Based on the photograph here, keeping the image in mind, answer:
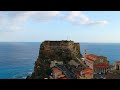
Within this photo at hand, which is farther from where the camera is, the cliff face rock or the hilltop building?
the hilltop building

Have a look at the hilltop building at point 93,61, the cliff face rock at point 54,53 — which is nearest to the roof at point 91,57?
the hilltop building at point 93,61

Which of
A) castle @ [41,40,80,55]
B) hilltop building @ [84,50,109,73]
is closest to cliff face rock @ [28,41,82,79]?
castle @ [41,40,80,55]

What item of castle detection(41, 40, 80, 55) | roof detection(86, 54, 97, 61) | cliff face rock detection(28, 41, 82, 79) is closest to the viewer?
cliff face rock detection(28, 41, 82, 79)

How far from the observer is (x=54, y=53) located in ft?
8.45

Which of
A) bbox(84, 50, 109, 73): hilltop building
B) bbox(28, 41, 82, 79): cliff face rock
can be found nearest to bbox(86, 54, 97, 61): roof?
bbox(84, 50, 109, 73): hilltop building

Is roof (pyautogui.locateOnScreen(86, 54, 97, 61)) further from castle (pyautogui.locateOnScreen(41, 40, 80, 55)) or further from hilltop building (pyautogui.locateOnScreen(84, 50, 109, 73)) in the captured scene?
castle (pyautogui.locateOnScreen(41, 40, 80, 55))

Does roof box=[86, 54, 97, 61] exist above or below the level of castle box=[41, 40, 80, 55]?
below

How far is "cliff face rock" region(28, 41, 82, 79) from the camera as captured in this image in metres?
2.50

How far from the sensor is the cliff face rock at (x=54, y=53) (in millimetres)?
2504

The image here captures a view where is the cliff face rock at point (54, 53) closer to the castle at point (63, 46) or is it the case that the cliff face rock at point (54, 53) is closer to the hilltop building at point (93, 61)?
the castle at point (63, 46)

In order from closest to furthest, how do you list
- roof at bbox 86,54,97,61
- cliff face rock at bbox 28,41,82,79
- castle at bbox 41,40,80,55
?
cliff face rock at bbox 28,41,82,79 → castle at bbox 41,40,80,55 → roof at bbox 86,54,97,61

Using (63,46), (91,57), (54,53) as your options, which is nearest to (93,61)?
(91,57)

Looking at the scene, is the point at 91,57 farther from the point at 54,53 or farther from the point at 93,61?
the point at 54,53
